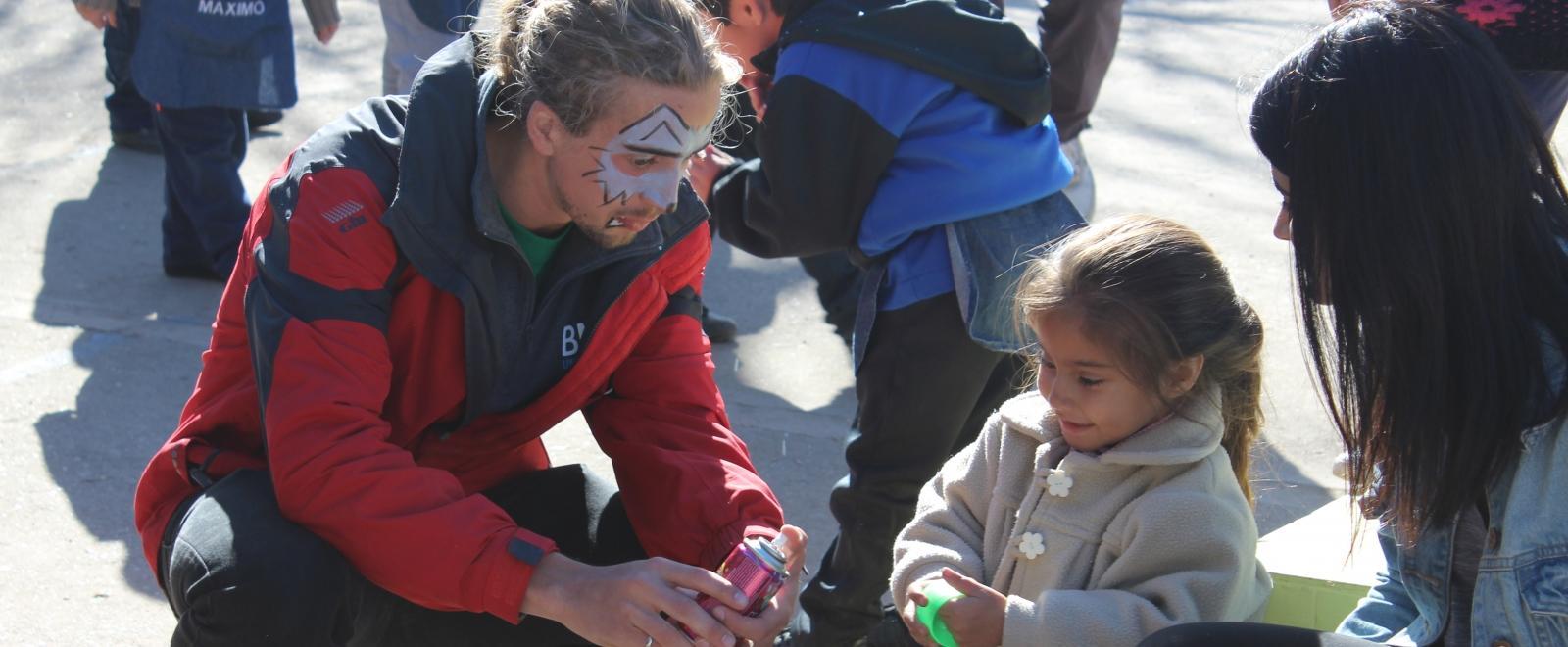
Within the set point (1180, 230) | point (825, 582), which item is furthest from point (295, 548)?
point (1180, 230)

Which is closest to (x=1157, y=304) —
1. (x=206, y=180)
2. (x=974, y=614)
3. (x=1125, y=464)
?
(x=1125, y=464)

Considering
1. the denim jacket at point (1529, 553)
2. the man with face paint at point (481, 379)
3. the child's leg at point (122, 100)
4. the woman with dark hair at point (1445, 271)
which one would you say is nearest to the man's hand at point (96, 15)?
the child's leg at point (122, 100)

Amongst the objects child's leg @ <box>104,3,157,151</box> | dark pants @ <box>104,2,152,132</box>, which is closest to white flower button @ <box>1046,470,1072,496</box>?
dark pants @ <box>104,2,152,132</box>

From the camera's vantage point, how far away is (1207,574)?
1849 millimetres

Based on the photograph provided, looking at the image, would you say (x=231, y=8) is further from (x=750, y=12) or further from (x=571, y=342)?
(x=571, y=342)

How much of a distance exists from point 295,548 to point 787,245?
108cm

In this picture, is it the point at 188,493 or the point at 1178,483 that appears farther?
the point at 188,493

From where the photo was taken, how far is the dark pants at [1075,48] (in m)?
4.42

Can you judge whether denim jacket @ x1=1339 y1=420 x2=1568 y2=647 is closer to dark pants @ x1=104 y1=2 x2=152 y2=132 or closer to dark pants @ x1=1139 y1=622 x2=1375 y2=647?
dark pants @ x1=1139 y1=622 x2=1375 y2=647

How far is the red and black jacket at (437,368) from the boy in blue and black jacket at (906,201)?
292mm

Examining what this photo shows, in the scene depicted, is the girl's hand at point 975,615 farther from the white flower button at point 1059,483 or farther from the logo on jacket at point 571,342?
the logo on jacket at point 571,342

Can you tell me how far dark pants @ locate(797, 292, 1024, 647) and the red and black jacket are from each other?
1.11ft

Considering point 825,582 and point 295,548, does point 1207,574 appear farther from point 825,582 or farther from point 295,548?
point 295,548

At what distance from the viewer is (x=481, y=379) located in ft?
7.40
